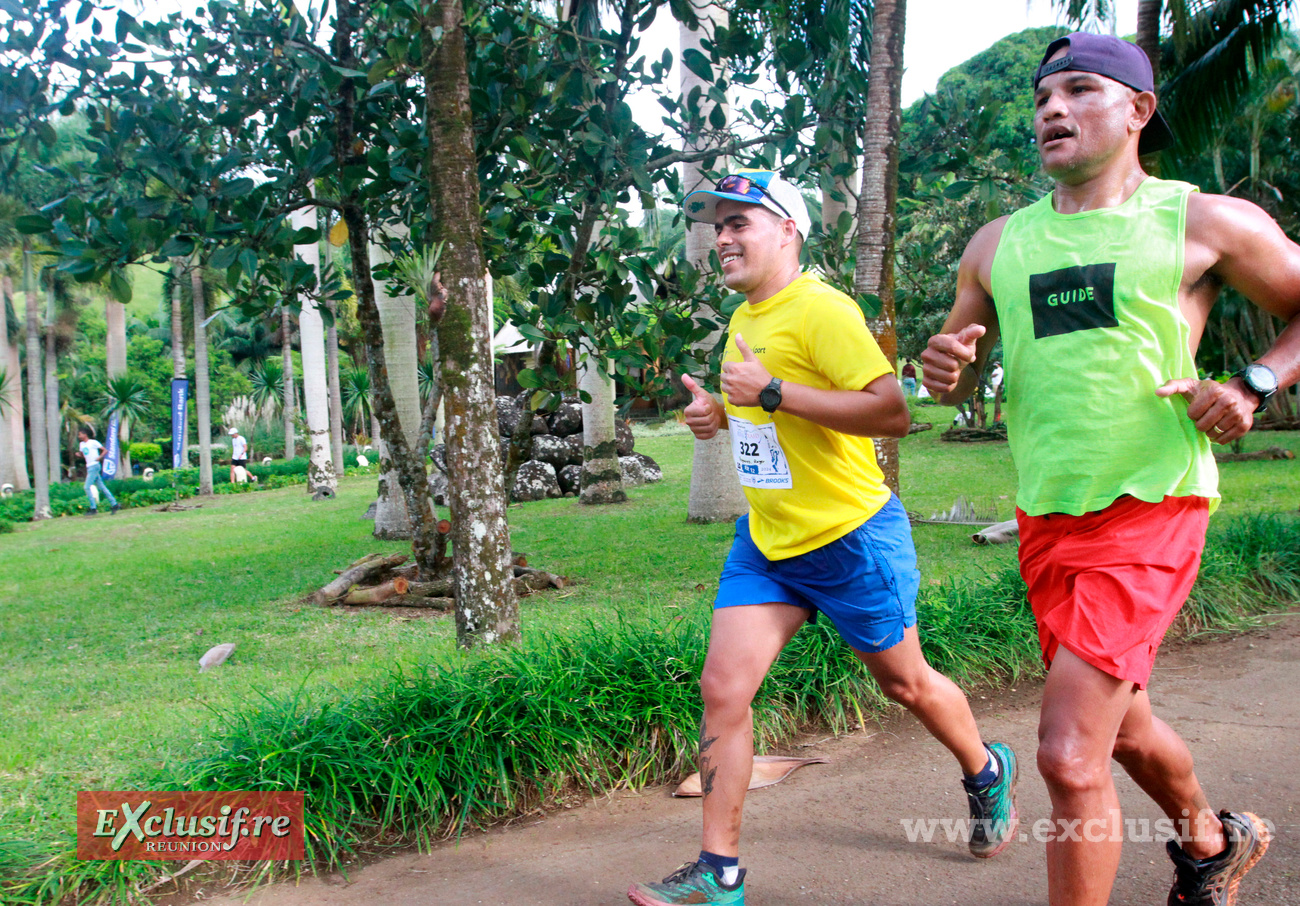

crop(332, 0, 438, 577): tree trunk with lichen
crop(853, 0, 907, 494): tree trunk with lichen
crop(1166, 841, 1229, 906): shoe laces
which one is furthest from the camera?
crop(332, 0, 438, 577): tree trunk with lichen

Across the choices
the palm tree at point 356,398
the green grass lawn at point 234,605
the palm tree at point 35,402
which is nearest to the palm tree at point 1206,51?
the green grass lawn at point 234,605

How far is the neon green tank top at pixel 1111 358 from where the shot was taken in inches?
91.7

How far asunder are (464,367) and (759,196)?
7.99 ft

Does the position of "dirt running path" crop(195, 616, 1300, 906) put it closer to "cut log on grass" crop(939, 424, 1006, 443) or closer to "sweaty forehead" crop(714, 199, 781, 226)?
"sweaty forehead" crop(714, 199, 781, 226)

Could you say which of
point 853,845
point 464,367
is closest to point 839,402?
point 853,845

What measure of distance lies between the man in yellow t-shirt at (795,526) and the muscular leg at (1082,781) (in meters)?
0.78

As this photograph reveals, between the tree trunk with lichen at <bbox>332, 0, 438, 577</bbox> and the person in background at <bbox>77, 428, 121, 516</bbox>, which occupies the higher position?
the tree trunk with lichen at <bbox>332, 0, 438, 577</bbox>

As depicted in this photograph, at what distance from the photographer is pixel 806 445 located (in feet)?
9.98

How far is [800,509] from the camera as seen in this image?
3.02 meters

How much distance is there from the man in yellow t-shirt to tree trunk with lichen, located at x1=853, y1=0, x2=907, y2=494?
149 inches

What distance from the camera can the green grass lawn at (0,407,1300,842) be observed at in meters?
4.61

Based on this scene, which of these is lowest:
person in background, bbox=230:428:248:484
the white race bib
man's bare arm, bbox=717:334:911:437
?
person in background, bbox=230:428:248:484

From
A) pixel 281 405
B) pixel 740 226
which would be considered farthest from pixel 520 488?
pixel 281 405

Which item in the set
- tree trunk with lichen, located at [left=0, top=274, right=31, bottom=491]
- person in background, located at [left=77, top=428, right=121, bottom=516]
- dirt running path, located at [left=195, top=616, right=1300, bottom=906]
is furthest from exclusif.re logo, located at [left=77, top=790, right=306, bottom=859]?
tree trunk with lichen, located at [left=0, top=274, right=31, bottom=491]
